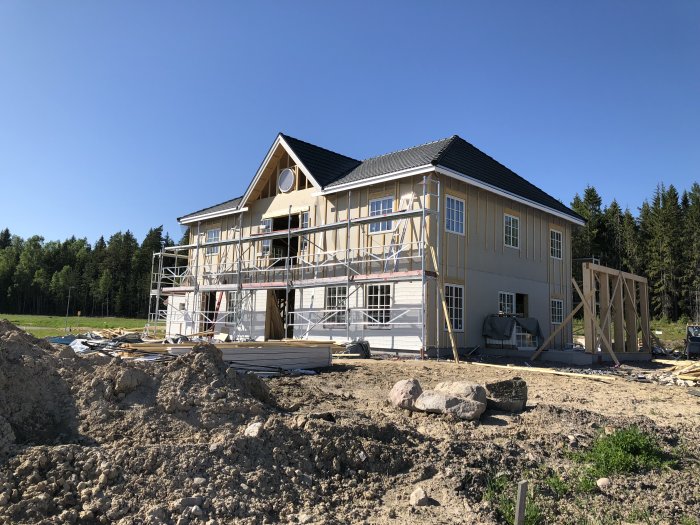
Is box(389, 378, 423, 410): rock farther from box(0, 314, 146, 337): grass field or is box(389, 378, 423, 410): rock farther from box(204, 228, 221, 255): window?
box(0, 314, 146, 337): grass field

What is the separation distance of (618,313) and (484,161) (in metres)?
7.60

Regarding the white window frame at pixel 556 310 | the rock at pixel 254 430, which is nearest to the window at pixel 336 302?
the white window frame at pixel 556 310

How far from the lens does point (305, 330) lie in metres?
20.7

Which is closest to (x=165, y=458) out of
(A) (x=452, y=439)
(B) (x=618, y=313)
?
(A) (x=452, y=439)

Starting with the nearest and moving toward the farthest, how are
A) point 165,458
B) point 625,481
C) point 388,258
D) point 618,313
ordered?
1. point 165,458
2. point 625,481
3. point 388,258
4. point 618,313

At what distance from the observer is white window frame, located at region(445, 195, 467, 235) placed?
18391mm

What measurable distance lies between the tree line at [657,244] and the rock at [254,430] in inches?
1658

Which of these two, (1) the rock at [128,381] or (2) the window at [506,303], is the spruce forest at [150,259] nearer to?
(2) the window at [506,303]

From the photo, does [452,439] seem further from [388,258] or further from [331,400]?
[388,258]

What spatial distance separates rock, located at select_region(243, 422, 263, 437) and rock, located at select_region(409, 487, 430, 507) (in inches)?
65.5

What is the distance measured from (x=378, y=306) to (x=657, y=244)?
4296 centimetres

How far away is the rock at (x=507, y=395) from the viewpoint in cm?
816

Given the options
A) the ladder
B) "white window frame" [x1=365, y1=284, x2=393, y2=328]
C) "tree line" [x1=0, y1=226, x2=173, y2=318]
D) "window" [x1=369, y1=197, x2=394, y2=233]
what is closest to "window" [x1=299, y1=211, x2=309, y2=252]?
"window" [x1=369, y1=197, x2=394, y2=233]

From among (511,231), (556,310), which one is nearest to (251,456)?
(511,231)
